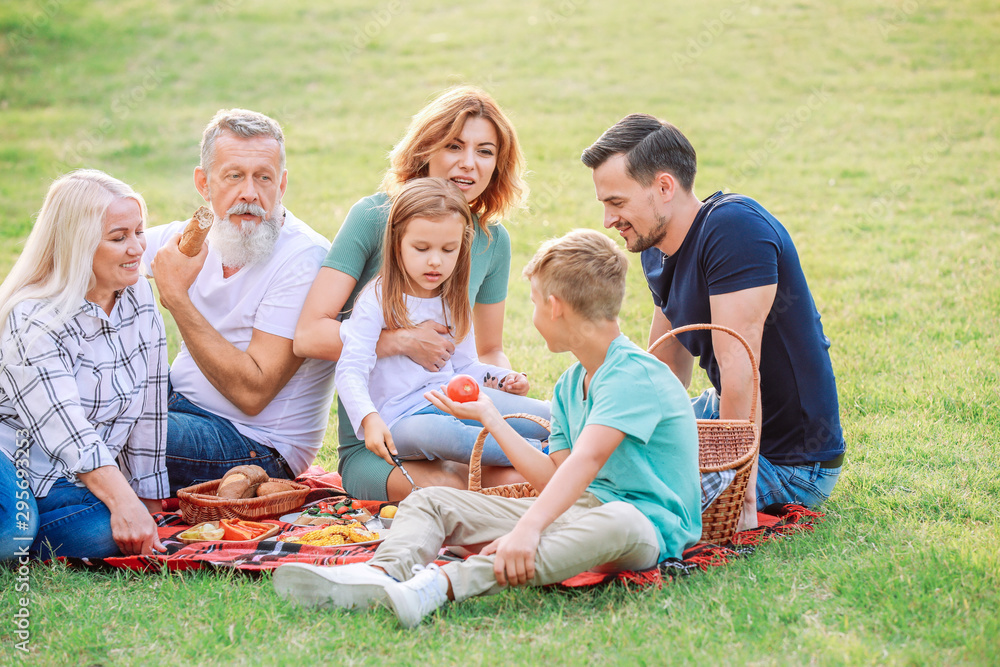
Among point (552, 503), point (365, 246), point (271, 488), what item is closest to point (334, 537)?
point (271, 488)

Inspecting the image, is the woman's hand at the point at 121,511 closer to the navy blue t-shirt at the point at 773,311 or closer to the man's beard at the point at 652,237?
the man's beard at the point at 652,237

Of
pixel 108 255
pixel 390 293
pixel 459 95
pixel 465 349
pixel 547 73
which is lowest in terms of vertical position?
pixel 465 349

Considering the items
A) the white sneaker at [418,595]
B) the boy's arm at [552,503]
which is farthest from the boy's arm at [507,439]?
the white sneaker at [418,595]

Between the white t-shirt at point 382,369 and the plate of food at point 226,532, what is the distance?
59cm

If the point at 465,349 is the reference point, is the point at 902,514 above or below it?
below

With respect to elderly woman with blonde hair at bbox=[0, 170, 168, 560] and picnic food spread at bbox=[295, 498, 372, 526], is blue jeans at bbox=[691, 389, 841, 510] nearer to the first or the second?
picnic food spread at bbox=[295, 498, 372, 526]

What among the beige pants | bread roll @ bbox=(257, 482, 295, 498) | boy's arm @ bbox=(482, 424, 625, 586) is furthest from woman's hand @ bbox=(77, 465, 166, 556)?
boy's arm @ bbox=(482, 424, 625, 586)

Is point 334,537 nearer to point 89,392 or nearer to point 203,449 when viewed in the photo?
point 203,449

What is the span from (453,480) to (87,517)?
155 cm

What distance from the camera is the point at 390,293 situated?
4.09 meters

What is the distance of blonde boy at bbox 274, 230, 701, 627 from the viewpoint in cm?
303

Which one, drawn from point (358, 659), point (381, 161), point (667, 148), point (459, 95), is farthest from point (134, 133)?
point (358, 659)

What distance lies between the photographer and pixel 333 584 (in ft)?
10.1

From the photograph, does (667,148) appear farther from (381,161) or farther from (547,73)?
(547,73)
